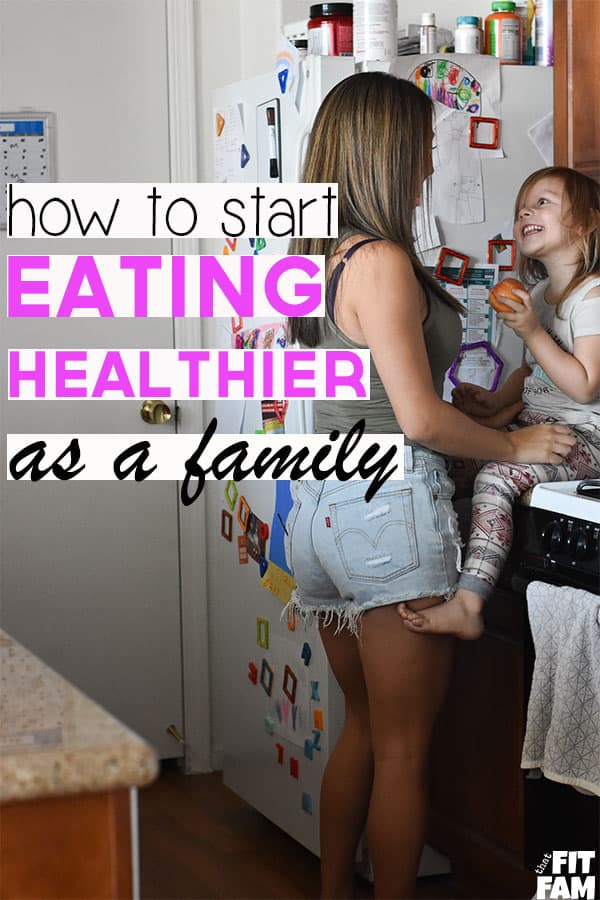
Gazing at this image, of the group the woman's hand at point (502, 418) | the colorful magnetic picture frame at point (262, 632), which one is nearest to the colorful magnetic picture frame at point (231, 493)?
the colorful magnetic picture frame at point (262, 632)

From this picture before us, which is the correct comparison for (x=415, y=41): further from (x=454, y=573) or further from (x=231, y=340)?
(x=454, y=573)

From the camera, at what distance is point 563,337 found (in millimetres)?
2203

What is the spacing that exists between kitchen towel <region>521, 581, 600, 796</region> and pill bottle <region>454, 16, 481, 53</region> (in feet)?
3.90

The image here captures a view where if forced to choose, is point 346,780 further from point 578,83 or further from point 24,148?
point 24,148

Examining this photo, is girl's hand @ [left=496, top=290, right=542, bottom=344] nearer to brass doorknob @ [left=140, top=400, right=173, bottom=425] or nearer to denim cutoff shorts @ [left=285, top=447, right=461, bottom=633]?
denim cutoff shorts @ [left=285, top=447, right=461, bottom=633]

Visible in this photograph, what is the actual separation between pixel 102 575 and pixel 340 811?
1.28m

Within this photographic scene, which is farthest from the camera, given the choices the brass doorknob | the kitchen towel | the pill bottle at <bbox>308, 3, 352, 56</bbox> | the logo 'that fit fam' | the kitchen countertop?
the brass doorknob

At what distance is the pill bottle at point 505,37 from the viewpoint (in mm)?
2475

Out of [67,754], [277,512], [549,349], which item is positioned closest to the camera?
[67,754]

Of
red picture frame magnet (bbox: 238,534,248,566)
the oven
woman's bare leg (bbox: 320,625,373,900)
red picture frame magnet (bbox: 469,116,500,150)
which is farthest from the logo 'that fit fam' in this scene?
red picture frame magnet (bbox: 469,116,500,150)

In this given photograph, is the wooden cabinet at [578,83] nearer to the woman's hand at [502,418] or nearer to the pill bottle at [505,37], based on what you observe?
the pill bottle at [505,37]

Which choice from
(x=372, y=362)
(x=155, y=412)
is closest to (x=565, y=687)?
(x=372, y=362)

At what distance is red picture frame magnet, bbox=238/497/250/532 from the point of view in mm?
2748

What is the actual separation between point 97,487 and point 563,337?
143 cm
